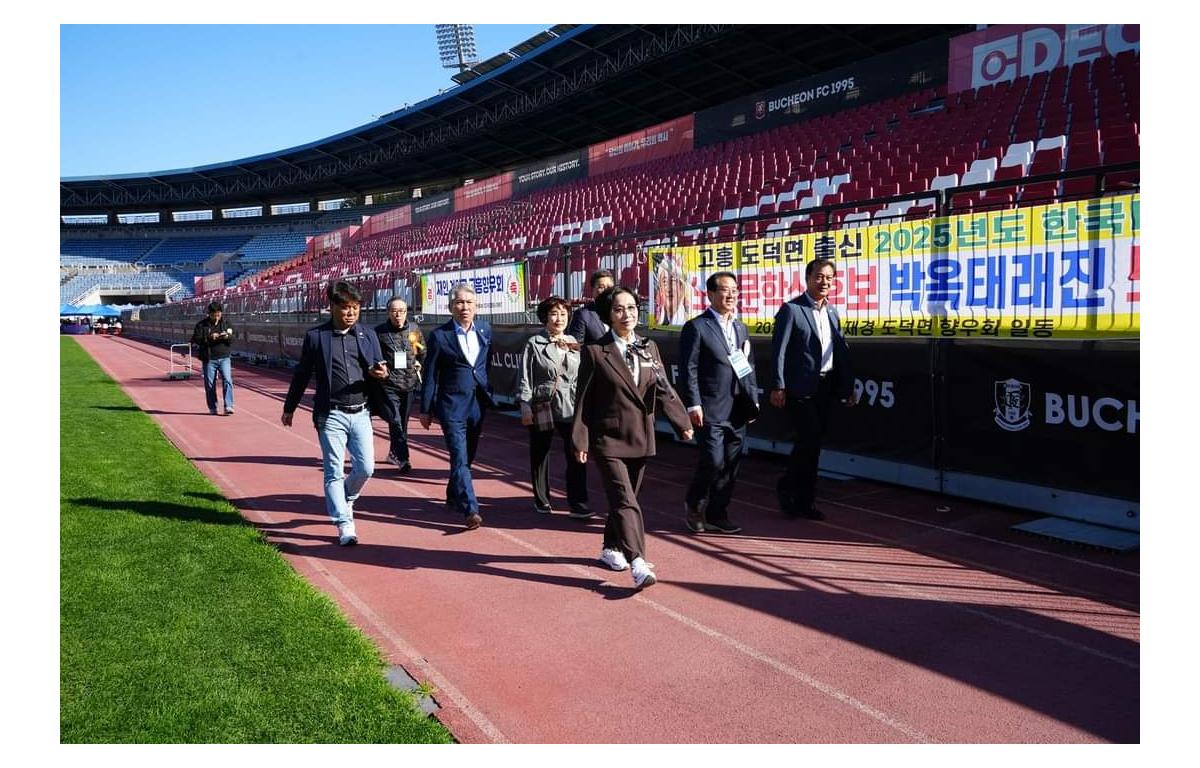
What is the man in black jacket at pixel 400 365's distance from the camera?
6.72m

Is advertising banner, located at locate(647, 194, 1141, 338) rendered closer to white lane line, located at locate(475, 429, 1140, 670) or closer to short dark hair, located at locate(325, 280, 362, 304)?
white lane line, located at locate(475, 429, 1140, 670)

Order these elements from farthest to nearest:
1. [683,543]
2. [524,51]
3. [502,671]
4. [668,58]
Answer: [524,51] < [668,58] < [683,543] < [502,671]

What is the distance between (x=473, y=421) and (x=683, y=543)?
77.4 inches

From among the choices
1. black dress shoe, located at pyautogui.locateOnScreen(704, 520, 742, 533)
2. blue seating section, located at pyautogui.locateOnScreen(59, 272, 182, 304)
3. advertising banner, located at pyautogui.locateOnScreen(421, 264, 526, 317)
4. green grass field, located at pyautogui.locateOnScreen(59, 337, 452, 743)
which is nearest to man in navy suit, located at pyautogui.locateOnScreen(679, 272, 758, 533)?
black dress shoe, located at pyautogui.locateOnScreen(704, 520, 742, 533)

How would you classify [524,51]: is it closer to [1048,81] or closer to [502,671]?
[1048,81]

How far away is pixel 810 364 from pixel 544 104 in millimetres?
40406

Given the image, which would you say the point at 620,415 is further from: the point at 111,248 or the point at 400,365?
the point at 111,248

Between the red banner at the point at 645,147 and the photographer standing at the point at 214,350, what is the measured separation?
18.6 m

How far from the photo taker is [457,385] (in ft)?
21.8

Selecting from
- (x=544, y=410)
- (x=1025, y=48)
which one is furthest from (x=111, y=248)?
(x=544, y=410)

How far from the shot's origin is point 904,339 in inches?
299

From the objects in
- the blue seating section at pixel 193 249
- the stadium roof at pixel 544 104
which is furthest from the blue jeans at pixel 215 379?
the blue seating section at pixel 193 249

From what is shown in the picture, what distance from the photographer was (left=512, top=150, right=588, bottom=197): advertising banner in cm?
3369
